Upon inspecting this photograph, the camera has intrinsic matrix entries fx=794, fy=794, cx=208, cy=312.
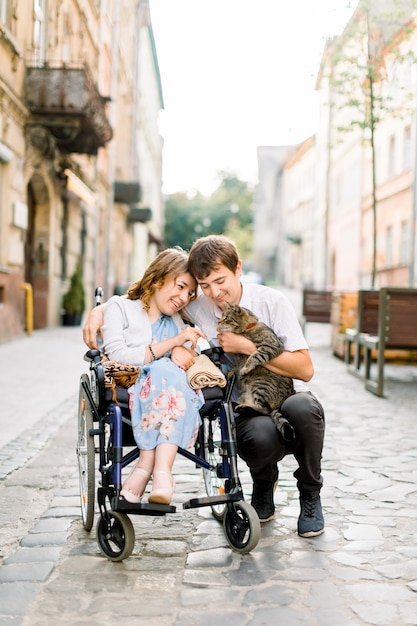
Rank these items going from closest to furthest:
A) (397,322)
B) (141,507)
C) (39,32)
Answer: (141,507)
(397,322)
(39,32)

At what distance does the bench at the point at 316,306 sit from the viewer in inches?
609

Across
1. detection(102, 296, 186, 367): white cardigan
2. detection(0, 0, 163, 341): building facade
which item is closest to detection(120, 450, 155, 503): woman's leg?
detection(102, 296, 186, 367): white cardigan

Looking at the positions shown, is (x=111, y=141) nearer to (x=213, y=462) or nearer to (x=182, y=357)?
(x=213, y=462)

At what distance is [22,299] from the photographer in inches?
560

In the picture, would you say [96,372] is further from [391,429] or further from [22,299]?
[22,299]

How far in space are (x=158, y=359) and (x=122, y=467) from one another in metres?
0.53

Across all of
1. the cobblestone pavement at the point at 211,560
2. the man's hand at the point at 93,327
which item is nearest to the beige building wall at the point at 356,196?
the cobblestone pavement at the point at 211,560

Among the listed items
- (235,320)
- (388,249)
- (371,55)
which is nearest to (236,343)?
(235,320)

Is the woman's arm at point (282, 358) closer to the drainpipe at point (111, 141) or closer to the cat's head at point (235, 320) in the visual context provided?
the cat's head at point (235, 320)

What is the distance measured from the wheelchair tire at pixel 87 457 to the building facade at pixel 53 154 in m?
9.29

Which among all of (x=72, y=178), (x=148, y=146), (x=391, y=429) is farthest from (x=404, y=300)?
(x=148, y=146)

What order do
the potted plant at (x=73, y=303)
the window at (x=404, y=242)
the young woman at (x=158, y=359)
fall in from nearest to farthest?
1. the young woman at (x=158, y=359)
2. the potted plant at (x=73, y=303)
3. the window at (x=404, y=242)

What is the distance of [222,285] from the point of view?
3.74 m

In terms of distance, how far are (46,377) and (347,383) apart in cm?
354
